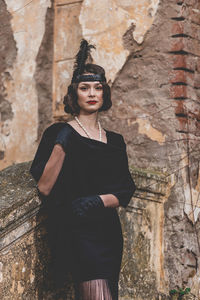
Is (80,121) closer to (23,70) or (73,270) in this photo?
(73,270)

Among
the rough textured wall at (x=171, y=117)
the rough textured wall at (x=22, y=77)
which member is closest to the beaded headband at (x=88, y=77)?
the rough textured wall at (x=171, y=117)

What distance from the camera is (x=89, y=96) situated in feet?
10.1

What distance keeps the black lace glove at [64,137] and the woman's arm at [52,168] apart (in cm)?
2

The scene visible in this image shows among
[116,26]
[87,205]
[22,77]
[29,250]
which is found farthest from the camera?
[22,77]

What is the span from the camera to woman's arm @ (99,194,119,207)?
291cm

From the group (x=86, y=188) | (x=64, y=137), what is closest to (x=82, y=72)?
(x=64, y=137)

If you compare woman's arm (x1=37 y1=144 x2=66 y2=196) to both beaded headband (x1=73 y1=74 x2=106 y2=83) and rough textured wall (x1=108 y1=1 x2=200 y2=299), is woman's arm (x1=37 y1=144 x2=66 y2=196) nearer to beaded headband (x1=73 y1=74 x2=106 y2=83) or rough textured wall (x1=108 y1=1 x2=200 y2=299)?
beaded headband (x1=73 y1=74 x2=106 y2=83)

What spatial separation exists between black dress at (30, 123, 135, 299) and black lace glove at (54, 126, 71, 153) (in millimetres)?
15

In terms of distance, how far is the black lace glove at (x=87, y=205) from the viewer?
2.80m

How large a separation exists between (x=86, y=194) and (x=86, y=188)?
4 cm

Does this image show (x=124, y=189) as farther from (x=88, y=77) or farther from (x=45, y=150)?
(x=88, y=77)

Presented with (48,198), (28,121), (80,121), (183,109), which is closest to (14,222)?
(48,198)

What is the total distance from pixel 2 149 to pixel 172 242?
2.11 metres

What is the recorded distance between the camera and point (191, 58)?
429 centimetres
